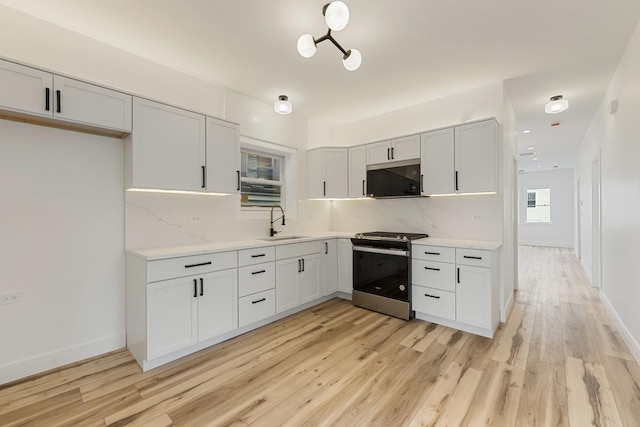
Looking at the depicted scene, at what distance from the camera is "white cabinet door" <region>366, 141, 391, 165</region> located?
12.5ft

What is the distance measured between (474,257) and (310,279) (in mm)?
1915

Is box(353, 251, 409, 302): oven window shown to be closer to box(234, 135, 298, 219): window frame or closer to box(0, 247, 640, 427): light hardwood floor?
box(0, 247, 640, 427): light hardwood floor

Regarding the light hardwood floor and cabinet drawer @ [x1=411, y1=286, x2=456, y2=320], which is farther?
cabinet drawer @ [x1=411, y1=286, x2=456, y2=320]

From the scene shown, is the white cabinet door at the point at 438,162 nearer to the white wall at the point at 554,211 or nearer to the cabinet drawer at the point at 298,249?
the cabinet drawer at the point at 298,249

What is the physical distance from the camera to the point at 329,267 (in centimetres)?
397

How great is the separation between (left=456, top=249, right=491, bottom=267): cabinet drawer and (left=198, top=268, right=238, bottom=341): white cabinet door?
2343mm

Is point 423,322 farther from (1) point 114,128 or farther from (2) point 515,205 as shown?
(1) point 114,128

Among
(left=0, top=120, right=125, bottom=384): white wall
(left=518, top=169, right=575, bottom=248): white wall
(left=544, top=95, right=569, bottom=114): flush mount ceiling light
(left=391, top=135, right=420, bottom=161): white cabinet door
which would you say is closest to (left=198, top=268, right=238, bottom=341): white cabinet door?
(left=0, top=120, right=125, bottom=384): white wall

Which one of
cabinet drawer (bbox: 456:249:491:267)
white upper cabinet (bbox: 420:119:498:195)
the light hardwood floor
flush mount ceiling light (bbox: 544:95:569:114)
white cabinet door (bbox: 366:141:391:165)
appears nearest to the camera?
the light hardwood floor

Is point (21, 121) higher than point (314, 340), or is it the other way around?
point (21, 121)

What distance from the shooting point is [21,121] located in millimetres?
2174

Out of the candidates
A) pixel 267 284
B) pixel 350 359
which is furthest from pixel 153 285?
pixel 350 359

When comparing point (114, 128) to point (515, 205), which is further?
point (515, 205)

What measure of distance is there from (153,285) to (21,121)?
161 centimetres
